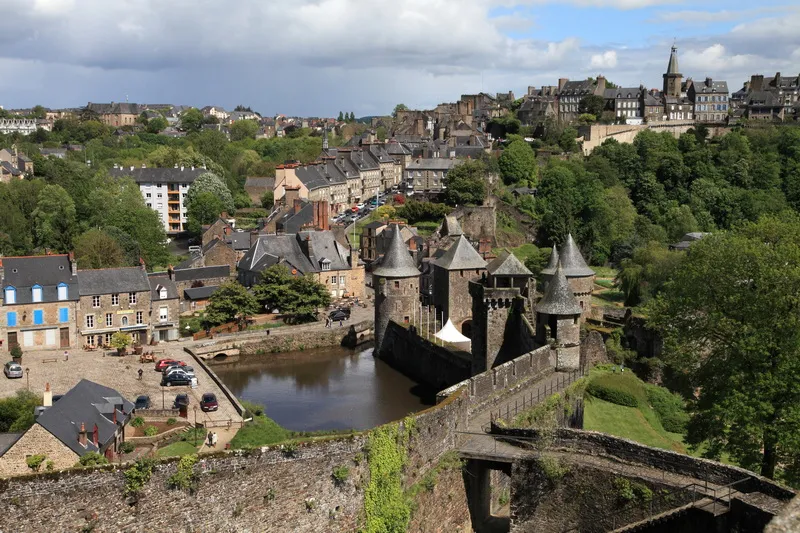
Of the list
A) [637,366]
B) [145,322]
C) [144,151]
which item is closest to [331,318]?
[145,322]

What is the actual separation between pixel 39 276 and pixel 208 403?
16506mm

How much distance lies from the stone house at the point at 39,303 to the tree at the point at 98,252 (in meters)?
10.2

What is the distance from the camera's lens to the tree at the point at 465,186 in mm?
75375

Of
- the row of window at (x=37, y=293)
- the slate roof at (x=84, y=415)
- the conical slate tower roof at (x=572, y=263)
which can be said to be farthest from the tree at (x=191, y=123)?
the slate roof at (x=84, y=415)

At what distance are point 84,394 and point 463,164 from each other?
5705 centimetres

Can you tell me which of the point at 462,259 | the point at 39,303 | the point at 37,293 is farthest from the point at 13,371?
the point at 462,259

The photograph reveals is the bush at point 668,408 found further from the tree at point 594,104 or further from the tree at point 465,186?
the tree at point 594,104

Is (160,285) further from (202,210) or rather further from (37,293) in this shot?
(202,210)

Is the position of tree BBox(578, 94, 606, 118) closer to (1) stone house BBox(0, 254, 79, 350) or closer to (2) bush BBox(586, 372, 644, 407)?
(1) stone house BBox(0, 254, 79, 350)

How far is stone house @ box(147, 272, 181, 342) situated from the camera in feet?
151

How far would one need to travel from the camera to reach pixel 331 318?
49.9 metres

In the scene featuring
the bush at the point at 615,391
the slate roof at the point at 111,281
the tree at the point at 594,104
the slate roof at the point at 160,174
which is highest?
the tree at the point at 594,104

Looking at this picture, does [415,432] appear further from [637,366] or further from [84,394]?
[637,366]

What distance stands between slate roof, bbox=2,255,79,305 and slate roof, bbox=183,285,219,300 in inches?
372
